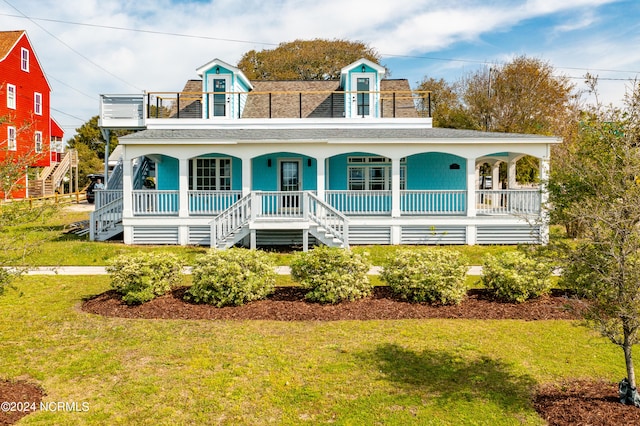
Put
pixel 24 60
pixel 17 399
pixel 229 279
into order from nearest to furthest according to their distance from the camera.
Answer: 1. pixel 17 399
2. pixel 229 279
3. pixel 24 60

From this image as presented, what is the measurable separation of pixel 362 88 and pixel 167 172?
9.38 m

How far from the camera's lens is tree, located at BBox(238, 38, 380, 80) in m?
48.0

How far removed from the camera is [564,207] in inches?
202

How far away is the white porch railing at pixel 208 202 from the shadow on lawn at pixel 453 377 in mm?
11435

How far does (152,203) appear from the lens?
662 inches

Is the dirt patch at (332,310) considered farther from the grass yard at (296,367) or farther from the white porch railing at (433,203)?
the white porch railing at (433,203)

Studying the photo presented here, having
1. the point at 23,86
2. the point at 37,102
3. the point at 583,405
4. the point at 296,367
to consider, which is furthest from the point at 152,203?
the point at 37,102

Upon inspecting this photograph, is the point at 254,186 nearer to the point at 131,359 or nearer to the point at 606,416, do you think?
the point at 131,359

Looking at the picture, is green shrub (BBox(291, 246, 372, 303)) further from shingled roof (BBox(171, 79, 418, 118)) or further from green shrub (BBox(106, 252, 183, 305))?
shingled roof (BBox(171, 79, 418, 118))

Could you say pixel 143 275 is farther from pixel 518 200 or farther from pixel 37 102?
pixel 37 102

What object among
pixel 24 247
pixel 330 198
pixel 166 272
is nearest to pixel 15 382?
pixel 24 247

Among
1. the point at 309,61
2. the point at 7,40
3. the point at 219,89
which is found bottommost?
the point at 219,89

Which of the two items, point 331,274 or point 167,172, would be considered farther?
point 167,172

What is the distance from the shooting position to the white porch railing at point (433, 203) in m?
16.6
